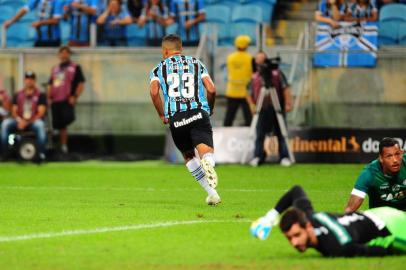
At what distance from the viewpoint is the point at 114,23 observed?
1033 inches

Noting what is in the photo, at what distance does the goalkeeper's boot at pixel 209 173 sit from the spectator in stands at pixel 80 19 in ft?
42.2

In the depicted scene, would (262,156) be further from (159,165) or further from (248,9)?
(248,9)

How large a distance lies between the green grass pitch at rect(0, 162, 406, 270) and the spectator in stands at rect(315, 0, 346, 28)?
3406mm

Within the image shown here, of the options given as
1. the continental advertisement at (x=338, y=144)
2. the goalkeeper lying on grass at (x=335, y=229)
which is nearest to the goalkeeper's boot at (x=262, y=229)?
the goalkeeper lying on grass at (x=335, y=229)

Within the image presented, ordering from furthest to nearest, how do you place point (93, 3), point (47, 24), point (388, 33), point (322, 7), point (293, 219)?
1. point (47, 24)
2. point (93, 3)
3. point (322, 7)
4. point (388, 33)
5. point (293, 219)

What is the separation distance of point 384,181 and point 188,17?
15.1 m

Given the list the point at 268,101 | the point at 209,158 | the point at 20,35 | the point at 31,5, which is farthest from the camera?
the point at 20,35

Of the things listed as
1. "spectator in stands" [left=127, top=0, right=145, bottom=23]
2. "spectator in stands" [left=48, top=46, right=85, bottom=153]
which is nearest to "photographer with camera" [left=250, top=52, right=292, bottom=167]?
"spectator in stands" [left=48, top=46, right=85, bottom=153]

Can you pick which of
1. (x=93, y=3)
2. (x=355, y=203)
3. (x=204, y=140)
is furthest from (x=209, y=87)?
(x=93, y=3)

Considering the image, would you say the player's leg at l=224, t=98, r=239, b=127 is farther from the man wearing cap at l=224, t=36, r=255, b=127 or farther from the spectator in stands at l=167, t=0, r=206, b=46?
the spectator in stands at l=167, t=0, r=206, b=46

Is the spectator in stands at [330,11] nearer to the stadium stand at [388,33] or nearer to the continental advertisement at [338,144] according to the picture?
the stadium stand at [388,33]

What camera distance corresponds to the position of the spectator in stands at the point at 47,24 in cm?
2705

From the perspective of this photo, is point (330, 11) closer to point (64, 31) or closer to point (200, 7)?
point (200, 7)

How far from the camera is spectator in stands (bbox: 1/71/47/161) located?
23922mm
